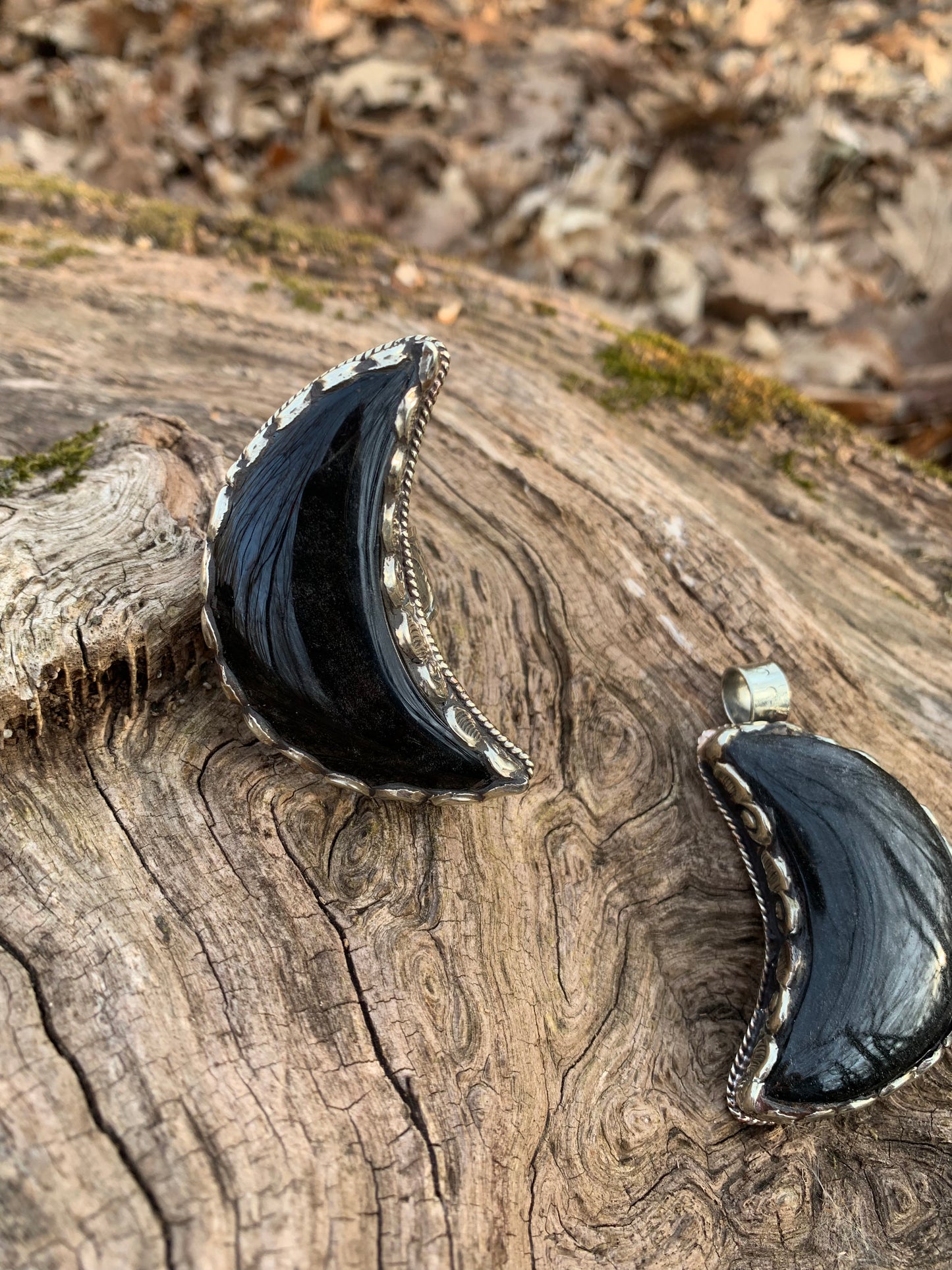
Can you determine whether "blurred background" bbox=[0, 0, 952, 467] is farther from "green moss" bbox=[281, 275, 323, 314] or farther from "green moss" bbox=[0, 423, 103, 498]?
"green moss" bbox=[0, 423, 103, 498]

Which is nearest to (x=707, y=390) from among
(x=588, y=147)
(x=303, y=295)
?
(x=303, y=295)

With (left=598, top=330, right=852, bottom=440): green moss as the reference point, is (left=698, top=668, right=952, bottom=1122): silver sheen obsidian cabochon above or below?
below

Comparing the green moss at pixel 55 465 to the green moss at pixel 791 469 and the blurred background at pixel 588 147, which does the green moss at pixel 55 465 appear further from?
the blurred background at pixel 588 147

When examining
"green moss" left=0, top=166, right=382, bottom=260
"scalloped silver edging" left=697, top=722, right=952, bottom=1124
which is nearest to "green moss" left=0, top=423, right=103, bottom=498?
"green moss" left=0, top=166, right=382, bottom=260

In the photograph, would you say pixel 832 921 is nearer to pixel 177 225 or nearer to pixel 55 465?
pixel 55 465

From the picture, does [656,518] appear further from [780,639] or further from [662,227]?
[662,227]

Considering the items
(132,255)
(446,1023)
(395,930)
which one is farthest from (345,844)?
(132,255)
